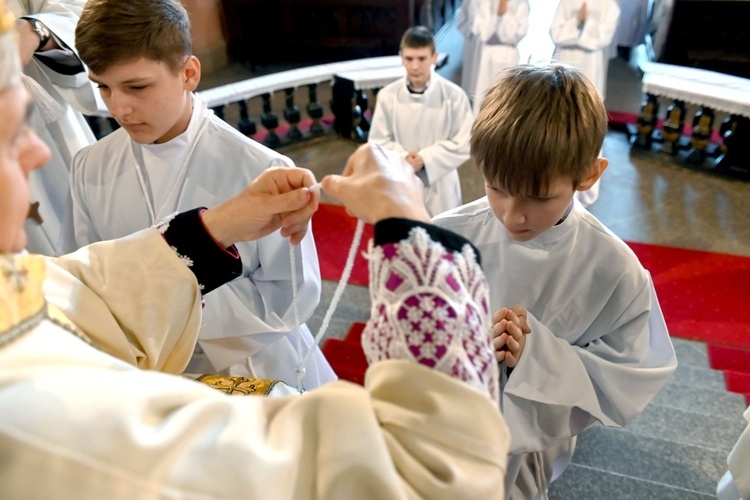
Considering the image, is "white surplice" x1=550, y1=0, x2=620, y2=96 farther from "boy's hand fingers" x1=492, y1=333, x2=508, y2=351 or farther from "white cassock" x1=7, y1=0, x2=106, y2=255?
"boy's hand fingers" x1=492, y1=333, x2=508, y2=351

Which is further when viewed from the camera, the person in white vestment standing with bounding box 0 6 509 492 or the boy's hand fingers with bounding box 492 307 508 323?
the boy's hand fingers with bounding box 492 307 508 323

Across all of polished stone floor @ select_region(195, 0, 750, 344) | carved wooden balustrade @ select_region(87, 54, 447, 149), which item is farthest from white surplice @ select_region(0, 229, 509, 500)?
carved wooden balustrade @ select_region(87, 54, 447, 149)

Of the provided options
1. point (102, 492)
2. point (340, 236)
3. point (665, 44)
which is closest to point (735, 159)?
point (665, 44)

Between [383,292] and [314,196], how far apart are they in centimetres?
59

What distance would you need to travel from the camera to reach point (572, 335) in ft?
5.51

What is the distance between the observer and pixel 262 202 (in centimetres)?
132

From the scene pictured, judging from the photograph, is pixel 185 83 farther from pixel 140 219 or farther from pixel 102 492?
pixel 102 492

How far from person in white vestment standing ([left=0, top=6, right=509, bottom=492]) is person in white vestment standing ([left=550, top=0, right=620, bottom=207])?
197 inches

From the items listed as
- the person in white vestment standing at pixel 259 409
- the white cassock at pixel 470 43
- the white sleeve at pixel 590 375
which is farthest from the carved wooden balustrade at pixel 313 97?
the person in white vestment standing at pixel 259 409

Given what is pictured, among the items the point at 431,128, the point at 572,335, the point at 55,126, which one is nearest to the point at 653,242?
the point at 431,128

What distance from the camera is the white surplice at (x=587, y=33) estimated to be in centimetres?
521

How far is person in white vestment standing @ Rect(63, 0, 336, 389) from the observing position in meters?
1.72

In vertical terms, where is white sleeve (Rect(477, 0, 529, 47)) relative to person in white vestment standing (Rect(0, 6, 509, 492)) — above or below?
below

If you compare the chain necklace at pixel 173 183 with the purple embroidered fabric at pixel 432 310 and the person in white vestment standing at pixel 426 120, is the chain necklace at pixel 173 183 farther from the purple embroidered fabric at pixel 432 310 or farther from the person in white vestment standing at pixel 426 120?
the person in white vestment standing at pixel 426 120
